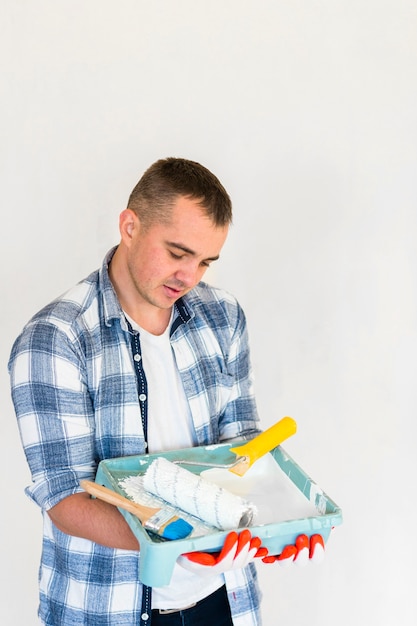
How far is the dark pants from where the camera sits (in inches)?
46.8

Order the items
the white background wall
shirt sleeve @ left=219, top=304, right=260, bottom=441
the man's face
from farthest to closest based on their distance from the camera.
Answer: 1. the white background wall
2. shirt sleeve @ left=219, top=304, right=260, bottom=441
3. the man's face

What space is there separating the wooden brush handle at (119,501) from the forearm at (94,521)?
0.06 meters

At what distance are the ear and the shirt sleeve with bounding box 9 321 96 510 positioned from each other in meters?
0.19

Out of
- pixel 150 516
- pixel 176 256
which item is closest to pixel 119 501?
Result: pixel 150 516

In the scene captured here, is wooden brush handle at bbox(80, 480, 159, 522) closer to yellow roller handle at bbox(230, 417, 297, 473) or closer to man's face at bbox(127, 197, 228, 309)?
yellow roller handle at bbox(230, 417, 297, 473)

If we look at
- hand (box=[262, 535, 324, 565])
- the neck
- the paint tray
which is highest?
the neck

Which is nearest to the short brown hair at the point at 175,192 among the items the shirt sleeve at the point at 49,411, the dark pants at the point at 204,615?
the shirt sleeve at the point at 49,411

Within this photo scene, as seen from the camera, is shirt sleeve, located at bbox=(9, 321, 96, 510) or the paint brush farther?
shirt sleeve, located at bbox=(9, 321, 96, 510)

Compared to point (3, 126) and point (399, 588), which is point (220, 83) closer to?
point (3, 126)

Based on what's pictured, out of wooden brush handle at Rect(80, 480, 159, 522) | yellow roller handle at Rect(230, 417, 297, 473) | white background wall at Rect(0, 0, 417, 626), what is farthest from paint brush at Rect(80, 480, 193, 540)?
white background wall at Rect(0, 0, 417, 626)

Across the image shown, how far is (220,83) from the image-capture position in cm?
163

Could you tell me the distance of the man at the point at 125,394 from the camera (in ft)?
3.61

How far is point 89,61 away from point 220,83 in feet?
0.93

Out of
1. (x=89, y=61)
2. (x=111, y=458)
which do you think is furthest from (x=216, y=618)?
(x=89, y=61)
